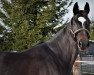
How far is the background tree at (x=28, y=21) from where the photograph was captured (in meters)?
12.3

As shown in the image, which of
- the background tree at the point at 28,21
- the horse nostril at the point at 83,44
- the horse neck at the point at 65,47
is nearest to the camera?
the horse nostril at the point at 83,44

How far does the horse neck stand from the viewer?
5.82 meters

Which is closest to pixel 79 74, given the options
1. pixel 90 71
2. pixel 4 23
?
pixel 90 71

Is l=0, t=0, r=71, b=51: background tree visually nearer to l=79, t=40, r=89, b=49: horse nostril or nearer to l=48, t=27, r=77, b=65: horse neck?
l=48, t=27, r=77, b=65: horse neck

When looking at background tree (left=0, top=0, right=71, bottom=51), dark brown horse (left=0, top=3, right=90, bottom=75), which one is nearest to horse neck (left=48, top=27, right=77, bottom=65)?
dark brown horse (left=0, top=3, right=90, bottom=75)

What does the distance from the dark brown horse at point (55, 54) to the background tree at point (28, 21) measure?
638 cm

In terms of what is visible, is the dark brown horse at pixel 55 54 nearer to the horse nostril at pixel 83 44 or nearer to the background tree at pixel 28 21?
the horse nostril at pixel 83 44

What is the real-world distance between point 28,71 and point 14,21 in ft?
24.5

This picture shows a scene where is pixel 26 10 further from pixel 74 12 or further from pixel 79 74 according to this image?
pixel 74 12

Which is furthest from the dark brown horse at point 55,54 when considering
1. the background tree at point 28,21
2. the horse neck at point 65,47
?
the background tree at point 28,21

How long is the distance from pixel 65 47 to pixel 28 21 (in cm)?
711

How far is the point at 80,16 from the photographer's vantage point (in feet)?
19.0

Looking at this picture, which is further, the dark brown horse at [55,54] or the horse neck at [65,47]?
the horse neck at [65,47]

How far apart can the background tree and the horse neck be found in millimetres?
6342
